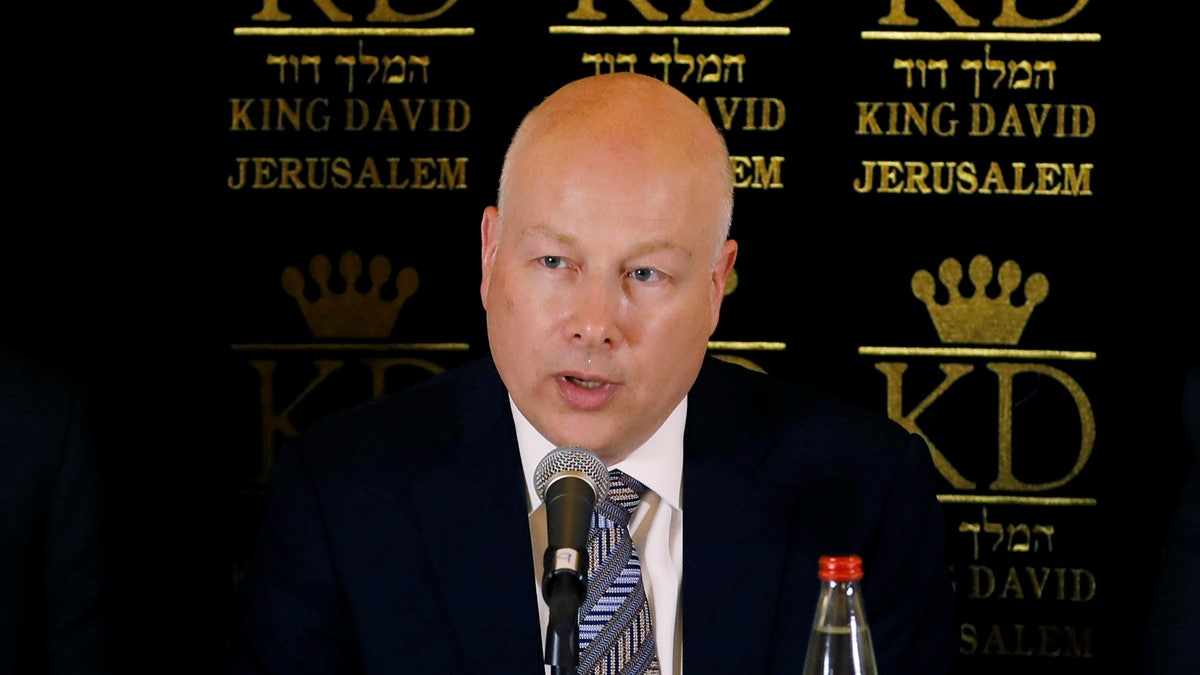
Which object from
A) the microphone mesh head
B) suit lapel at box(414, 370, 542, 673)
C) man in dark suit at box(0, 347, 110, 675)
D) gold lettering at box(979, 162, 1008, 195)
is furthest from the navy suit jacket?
gold lettering at box(979, 162, 1008, 195)

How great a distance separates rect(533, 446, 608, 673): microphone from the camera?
148 cm

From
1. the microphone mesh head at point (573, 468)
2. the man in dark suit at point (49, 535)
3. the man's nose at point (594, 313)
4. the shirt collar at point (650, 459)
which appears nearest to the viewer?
the microphone mesh head at point (573, 468)

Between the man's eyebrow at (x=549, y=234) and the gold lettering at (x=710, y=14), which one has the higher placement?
the gold lettering at (x=710, y=14)

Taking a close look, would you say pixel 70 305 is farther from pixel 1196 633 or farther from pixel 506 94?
pixel 1196 633

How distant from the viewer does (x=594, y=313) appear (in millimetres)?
1993

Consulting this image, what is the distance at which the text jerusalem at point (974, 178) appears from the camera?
3.13m

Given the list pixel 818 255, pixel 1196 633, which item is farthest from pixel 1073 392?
pixel 1196 633

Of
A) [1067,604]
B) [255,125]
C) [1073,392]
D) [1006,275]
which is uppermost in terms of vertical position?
[255,125]

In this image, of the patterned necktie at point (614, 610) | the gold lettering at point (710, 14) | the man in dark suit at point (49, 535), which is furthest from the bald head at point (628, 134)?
the gold lettering at point (710, 14)

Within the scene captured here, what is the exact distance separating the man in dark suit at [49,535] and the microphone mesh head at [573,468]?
121 centimetres

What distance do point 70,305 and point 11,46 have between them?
49cm

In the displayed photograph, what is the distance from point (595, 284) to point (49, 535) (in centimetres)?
106

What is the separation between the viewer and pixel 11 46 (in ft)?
10.4

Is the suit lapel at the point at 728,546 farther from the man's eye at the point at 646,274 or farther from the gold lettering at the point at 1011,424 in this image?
the gold lettering at the point at 1011,424
